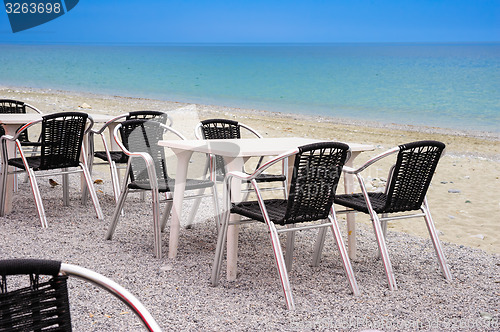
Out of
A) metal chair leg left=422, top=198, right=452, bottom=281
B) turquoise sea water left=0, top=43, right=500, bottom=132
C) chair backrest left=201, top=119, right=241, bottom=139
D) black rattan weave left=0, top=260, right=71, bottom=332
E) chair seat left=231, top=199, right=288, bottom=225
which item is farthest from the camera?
turquoise sea water left=0, top=43, right=500, bottom=132

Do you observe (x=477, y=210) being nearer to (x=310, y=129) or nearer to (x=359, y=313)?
(x=359, y=313)

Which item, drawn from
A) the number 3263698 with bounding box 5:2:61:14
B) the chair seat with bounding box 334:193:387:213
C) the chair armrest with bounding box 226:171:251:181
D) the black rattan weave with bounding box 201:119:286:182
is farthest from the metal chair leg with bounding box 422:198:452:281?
the number 3263698 with bounding box 5:2:61:14

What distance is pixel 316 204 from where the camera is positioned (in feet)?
11.9

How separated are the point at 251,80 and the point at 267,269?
1428 inches

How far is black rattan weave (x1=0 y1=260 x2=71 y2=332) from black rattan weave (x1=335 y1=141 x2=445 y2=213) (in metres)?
2.57

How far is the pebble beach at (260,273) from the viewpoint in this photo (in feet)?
10.7

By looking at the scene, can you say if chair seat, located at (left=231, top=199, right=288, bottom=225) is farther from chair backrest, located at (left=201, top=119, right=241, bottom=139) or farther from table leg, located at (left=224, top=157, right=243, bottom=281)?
chair backrest, located at (left=201, top=119, right=241, bottom=139)

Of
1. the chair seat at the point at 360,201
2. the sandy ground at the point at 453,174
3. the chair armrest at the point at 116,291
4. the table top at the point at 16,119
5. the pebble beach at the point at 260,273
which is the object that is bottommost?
the sandy ground at the point at 453,174

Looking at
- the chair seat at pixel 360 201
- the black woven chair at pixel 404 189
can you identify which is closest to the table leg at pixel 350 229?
the chair seat at pixel 360 201

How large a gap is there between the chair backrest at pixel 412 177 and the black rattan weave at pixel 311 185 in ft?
1.49

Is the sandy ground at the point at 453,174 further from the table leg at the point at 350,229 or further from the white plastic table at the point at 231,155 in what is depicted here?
the white plastic table at the point at 231,155

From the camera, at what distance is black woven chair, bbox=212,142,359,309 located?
342cm

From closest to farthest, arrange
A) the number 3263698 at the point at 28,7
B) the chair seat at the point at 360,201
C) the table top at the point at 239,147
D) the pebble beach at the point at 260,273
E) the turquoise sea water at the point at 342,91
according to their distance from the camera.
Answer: the pebble beach at the point at 260,273 < the table top at the point at 239,147 < the chair seat at the point at 360,201 < the number 3263698 at the point at 28,7 < the turquoise sea water at the point at 342,91

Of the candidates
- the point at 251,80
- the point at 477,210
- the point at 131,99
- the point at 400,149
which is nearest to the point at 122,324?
the point at 400,149
